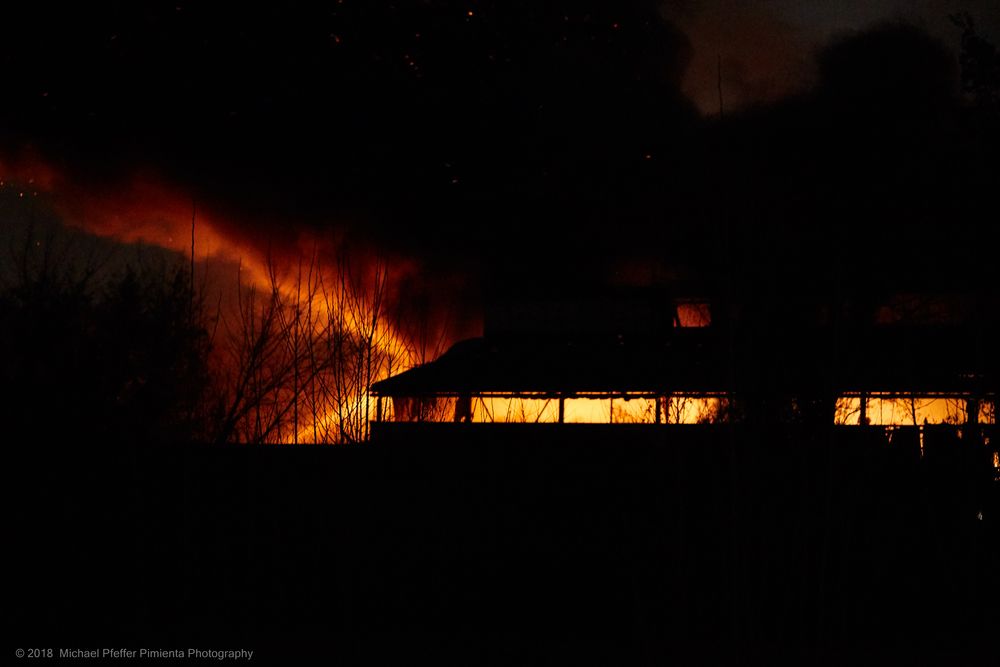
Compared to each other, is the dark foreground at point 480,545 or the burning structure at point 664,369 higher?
the burning structure at point 664,369

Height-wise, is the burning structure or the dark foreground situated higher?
the burning structure

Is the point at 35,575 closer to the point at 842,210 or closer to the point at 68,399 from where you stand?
the point at 68,399

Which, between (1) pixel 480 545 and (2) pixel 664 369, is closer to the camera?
(1) pixel 480 545

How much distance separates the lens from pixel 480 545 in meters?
10.2

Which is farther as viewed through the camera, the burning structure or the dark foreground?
the burning structure

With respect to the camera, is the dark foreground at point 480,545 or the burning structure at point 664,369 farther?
the burning structure at point 664,369

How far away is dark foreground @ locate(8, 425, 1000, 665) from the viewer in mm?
8836

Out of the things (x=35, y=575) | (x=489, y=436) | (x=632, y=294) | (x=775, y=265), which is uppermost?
(x=632, y=294)

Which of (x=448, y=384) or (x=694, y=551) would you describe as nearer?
(x=694, y=551)

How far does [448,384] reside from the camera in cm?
2075

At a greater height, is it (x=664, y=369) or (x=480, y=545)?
(x=664, y=369)

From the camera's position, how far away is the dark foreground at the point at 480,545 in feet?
29.0

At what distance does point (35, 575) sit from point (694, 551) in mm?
6205

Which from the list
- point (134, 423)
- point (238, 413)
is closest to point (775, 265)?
point (238, 413)
